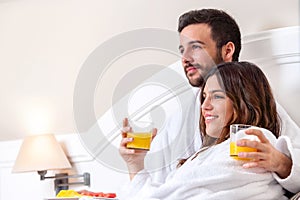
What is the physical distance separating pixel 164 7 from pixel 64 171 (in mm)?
958

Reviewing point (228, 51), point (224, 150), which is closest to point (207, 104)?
point (224, 150)

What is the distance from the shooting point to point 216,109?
1942mm

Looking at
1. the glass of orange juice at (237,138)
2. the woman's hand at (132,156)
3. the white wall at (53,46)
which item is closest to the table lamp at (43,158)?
the white wall at (53,46)

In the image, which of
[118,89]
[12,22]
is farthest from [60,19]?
[118,89]

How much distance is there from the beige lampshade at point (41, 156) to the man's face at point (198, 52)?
913 millimetres

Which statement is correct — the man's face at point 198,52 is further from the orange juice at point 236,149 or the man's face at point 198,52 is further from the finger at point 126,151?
the orange juice at point 236,149

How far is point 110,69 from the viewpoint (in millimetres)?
2986

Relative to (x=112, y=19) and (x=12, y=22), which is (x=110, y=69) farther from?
(x=12, y=22)

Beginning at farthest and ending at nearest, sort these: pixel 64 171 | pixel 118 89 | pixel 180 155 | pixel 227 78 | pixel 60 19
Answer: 1. pixel 60 19
2. pixel 64 171
3. pixel 118 89
4. pixel 180 155
5. pixel 227 78

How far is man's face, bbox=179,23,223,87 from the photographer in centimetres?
228

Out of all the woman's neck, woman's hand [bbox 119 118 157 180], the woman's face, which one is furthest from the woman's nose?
woman's hand [bbox 119 118 157 180]

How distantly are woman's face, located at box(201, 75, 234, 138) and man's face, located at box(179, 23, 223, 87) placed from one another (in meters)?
0.30

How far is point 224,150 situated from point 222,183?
0.43 feet

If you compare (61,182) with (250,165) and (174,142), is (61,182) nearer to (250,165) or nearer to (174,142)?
(174,142)
